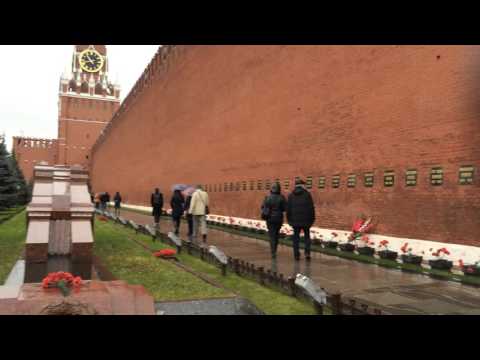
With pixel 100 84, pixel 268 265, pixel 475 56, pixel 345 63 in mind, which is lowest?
pixel 268 265

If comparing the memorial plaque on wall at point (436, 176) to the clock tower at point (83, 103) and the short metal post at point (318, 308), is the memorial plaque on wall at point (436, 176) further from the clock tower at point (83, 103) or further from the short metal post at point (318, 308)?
the clock tower at point (83, 103)

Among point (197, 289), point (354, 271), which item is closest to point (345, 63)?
point (354, 271)

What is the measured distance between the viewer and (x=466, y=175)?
24.1 feet

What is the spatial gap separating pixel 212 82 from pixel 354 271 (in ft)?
47.1

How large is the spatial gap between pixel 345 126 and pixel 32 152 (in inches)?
2736

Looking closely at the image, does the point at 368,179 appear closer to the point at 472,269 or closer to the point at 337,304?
the point at 472,269

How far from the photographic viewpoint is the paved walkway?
16.0 feet

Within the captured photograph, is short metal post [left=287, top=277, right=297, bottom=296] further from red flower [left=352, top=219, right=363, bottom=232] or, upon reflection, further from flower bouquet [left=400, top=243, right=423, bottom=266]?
red flower [left=352, top=219, right=363, bottom=232]

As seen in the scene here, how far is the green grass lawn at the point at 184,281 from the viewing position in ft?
15.5

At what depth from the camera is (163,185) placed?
27.7 metres

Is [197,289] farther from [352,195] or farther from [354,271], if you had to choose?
[352,195]

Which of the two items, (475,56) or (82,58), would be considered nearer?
(475,56)

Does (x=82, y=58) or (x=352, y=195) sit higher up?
(x=82, y=58)

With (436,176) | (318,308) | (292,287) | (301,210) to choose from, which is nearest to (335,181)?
(436,176)
